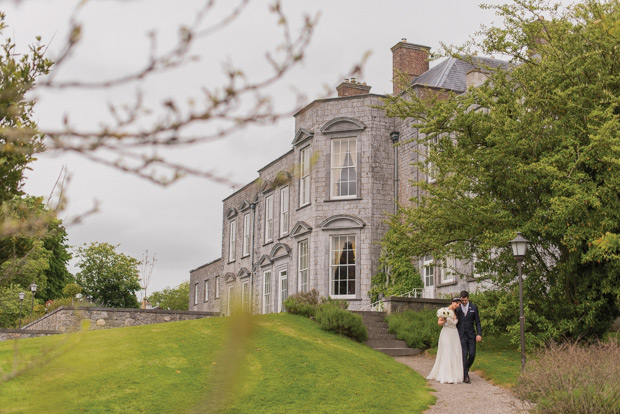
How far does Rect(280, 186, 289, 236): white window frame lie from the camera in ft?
111

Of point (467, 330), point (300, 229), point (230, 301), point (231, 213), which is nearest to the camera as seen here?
point (230, 301)

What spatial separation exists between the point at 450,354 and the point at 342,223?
13476 mm

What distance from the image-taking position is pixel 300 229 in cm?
3084

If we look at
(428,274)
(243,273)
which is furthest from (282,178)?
(243,273)

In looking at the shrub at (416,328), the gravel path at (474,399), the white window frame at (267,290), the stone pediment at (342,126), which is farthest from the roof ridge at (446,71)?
the gravel path at (474,399)

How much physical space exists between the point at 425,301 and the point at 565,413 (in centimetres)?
1291

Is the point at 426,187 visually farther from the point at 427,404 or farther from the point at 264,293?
the point at 264,293

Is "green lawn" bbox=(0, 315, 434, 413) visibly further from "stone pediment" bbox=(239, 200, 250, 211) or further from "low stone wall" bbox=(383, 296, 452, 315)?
"stone pediment" bbox=(239, 200, 250, 211)

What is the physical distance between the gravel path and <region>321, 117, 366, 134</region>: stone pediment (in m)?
14.3

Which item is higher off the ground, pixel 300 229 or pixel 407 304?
pixel 300 229

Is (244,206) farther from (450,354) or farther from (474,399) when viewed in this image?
(474,399)

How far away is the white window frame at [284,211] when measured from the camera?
33.8 metres

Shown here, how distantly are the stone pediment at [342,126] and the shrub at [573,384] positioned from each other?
1874cm

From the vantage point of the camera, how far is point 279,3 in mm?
2535
